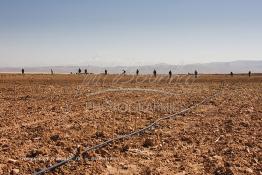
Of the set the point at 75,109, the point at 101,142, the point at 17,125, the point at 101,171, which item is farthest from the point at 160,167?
the point at 75,109

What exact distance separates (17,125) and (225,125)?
21.9 feet

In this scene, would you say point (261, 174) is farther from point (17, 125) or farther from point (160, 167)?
point (17, 125)

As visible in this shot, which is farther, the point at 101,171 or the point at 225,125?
the point at 225,125

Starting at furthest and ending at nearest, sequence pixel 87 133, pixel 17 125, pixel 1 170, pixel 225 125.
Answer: pixel 225 125 < pixel 17 125 < pixel 87 133 < pixel 1 170

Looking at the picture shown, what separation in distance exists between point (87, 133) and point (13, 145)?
2496mm

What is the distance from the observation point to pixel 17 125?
1452 centimetres

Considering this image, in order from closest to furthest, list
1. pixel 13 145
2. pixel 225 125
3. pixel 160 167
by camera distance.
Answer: pixel 160 167 → pixel 13 145 → pixel 225 125

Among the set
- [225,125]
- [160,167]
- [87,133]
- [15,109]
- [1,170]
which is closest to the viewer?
[1,170]

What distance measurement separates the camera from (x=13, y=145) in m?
11.3

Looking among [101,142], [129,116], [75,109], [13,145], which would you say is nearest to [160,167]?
[101,142]

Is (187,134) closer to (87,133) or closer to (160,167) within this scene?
(87,133)

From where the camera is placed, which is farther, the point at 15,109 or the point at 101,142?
the point at 15,109

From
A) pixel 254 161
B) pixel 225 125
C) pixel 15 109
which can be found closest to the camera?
pixel 254 161

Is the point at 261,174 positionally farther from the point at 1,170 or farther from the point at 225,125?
the point at 225,125
